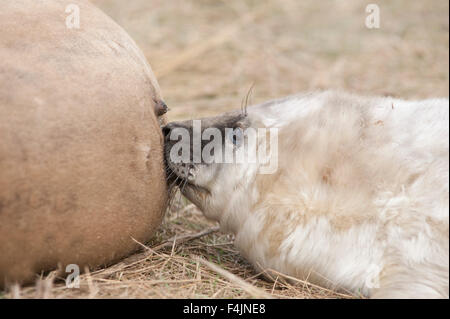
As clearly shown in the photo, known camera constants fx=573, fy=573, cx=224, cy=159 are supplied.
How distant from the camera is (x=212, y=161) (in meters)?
2.73

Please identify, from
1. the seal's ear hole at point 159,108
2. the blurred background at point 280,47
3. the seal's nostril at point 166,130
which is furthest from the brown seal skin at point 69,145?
the blurred background at point 280,47

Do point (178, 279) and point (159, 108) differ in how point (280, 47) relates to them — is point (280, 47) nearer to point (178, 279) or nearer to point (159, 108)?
point (159, 108)

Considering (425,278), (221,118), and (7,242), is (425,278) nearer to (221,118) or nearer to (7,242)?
(221,118)

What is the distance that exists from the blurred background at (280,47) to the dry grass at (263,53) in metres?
0.01

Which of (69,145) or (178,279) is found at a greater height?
(69,145)

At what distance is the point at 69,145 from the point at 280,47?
479 cm

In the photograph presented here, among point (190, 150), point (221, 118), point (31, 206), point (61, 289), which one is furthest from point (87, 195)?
point (221, 118)

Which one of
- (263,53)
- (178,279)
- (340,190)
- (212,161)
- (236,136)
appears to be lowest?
(178,279)

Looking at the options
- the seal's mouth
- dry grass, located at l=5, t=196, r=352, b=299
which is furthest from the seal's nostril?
dry grass, located at l=5, t=196, r=352, b=299

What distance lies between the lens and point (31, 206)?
214 centimetres

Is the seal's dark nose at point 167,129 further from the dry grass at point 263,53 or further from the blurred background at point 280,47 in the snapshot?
the blurred background at point 280,47

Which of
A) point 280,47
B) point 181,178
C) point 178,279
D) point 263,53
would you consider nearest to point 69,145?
point 181,178

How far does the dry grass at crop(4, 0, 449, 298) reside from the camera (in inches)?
149

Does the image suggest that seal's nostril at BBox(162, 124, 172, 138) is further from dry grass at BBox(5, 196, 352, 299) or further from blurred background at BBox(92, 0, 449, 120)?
blurred background at BBox(92, 0, 449, 120)
